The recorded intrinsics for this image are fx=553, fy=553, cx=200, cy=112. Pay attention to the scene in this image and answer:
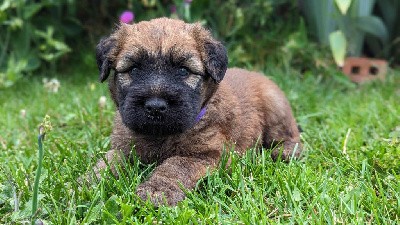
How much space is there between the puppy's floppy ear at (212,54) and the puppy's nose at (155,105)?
36 cm

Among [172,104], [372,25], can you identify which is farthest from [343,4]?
[172,104]

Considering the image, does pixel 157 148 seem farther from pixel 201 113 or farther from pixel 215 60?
pixel 215 60

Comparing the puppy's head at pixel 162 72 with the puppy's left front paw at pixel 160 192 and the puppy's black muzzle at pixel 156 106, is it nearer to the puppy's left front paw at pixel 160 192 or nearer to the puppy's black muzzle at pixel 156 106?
the puppy's black muzzle at pixel 156 106

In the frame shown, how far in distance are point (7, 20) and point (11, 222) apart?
386 cm

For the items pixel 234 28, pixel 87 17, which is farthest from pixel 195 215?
pixel 87 17

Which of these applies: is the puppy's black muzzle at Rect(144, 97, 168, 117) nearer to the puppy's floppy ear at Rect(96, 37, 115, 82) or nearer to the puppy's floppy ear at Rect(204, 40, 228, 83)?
the puppy's floppy ear at Rect(204, 40, 228, 83)

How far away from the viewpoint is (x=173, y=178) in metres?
2.57

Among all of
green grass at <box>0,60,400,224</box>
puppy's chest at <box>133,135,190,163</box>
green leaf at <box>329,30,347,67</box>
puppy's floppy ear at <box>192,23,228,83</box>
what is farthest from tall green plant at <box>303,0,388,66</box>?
puppy's chest at <box>133,135,190,163</box>

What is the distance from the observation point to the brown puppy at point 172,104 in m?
2.57

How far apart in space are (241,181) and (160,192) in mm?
384

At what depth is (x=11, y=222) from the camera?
2.28 meters

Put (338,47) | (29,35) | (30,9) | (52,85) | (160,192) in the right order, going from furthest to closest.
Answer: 1. (29,35)
2. (30,9)
3. (338,47)
4. (52,85)
5. (160,192)

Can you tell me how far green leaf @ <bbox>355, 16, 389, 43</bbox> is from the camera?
221 inches

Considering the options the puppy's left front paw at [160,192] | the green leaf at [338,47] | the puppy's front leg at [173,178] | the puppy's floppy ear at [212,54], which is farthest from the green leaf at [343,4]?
the puppy's left front paw at [160,192]
